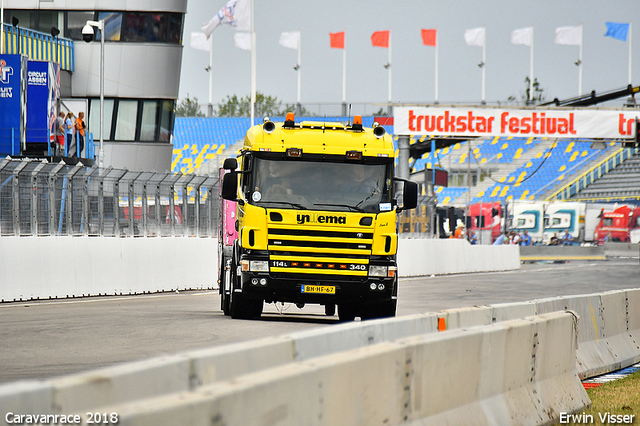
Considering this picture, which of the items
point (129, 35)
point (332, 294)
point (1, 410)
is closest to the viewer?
point (1, 410)

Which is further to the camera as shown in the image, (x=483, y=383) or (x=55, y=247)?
(x=55, y=247)

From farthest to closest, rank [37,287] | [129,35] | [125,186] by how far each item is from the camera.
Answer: [129,35], [125,186], [37,287]

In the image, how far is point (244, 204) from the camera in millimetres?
13969

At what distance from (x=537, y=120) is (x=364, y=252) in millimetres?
27667

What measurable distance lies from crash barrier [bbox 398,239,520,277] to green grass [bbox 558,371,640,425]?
2359 centimetres

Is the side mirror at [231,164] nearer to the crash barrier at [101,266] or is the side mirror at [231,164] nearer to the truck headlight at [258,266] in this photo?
the truck headlight at [258,266]

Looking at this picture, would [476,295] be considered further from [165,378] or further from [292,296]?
[165,378]

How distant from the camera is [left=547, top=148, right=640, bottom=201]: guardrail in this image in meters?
69.1

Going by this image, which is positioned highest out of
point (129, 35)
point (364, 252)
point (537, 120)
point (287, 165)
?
point (129, 35)

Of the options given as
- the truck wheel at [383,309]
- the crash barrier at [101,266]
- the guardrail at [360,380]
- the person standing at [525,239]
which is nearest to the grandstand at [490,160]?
the person standing at [525,239]

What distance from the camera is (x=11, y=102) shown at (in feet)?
119

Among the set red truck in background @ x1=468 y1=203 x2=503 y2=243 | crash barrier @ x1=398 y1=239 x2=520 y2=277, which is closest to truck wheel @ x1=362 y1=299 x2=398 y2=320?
crash barrier @ x1=398 y1=239 x2=520 y2=277

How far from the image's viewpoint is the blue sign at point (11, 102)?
36281mm

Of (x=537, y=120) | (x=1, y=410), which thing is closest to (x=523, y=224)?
(x=537, y=120)
